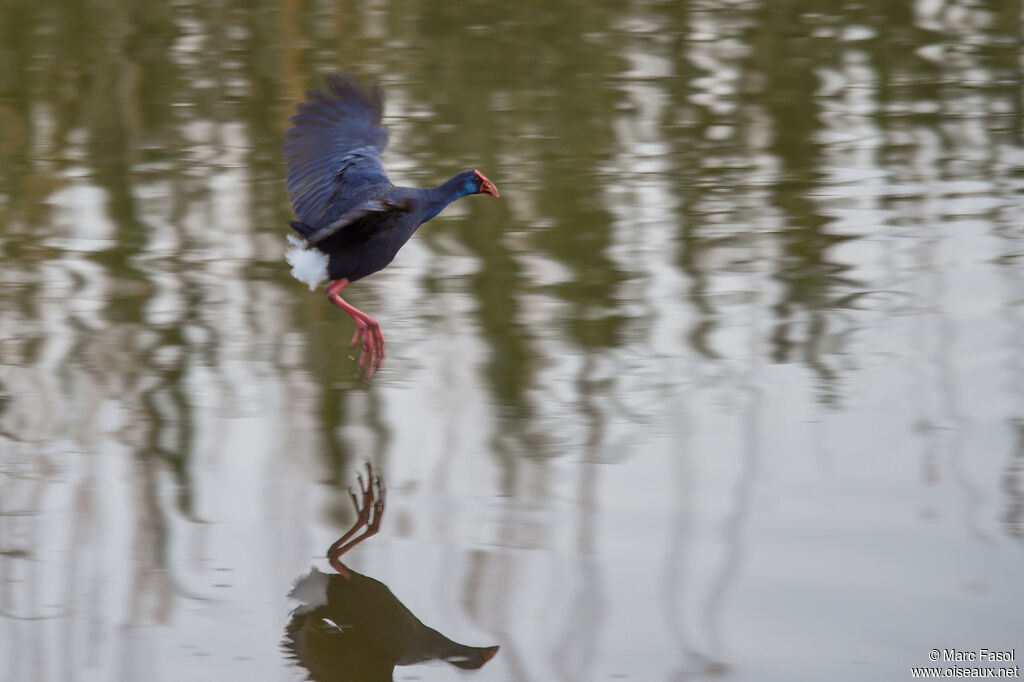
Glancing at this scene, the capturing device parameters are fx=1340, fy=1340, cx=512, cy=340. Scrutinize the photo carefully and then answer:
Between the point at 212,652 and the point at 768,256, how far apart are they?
2963mm

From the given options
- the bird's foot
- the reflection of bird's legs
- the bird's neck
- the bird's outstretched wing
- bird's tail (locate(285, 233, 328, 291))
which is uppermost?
the bird's outstretched wing

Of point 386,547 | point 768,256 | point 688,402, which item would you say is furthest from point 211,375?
point 768,256

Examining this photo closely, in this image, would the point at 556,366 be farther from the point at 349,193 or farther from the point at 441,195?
the point at 349,193

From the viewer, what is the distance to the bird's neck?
14.8ft

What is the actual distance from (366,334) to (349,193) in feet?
1.57

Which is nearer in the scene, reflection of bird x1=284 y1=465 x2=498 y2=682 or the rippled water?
reflection of bird x1=284 y1=465 x2=498 y2=682

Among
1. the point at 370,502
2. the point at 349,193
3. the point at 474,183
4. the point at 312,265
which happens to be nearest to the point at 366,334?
the point at 312,265

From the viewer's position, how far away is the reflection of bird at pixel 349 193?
14.3 feet

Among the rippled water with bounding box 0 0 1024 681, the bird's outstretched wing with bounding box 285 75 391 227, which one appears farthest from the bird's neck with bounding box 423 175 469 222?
the rippled water with bounding box 0 0 1024 681

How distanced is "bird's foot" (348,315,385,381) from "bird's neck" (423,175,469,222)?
40 cm

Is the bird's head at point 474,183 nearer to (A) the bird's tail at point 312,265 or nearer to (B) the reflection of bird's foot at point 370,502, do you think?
(A) the bird's tail at point 312,265

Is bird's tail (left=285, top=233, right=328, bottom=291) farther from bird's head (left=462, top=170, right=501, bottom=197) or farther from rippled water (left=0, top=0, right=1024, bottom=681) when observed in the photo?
bird's head (left=462, top=170, right=501, bottom=197)

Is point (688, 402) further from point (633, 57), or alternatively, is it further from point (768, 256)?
point (633, 57)

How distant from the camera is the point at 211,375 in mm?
4633
